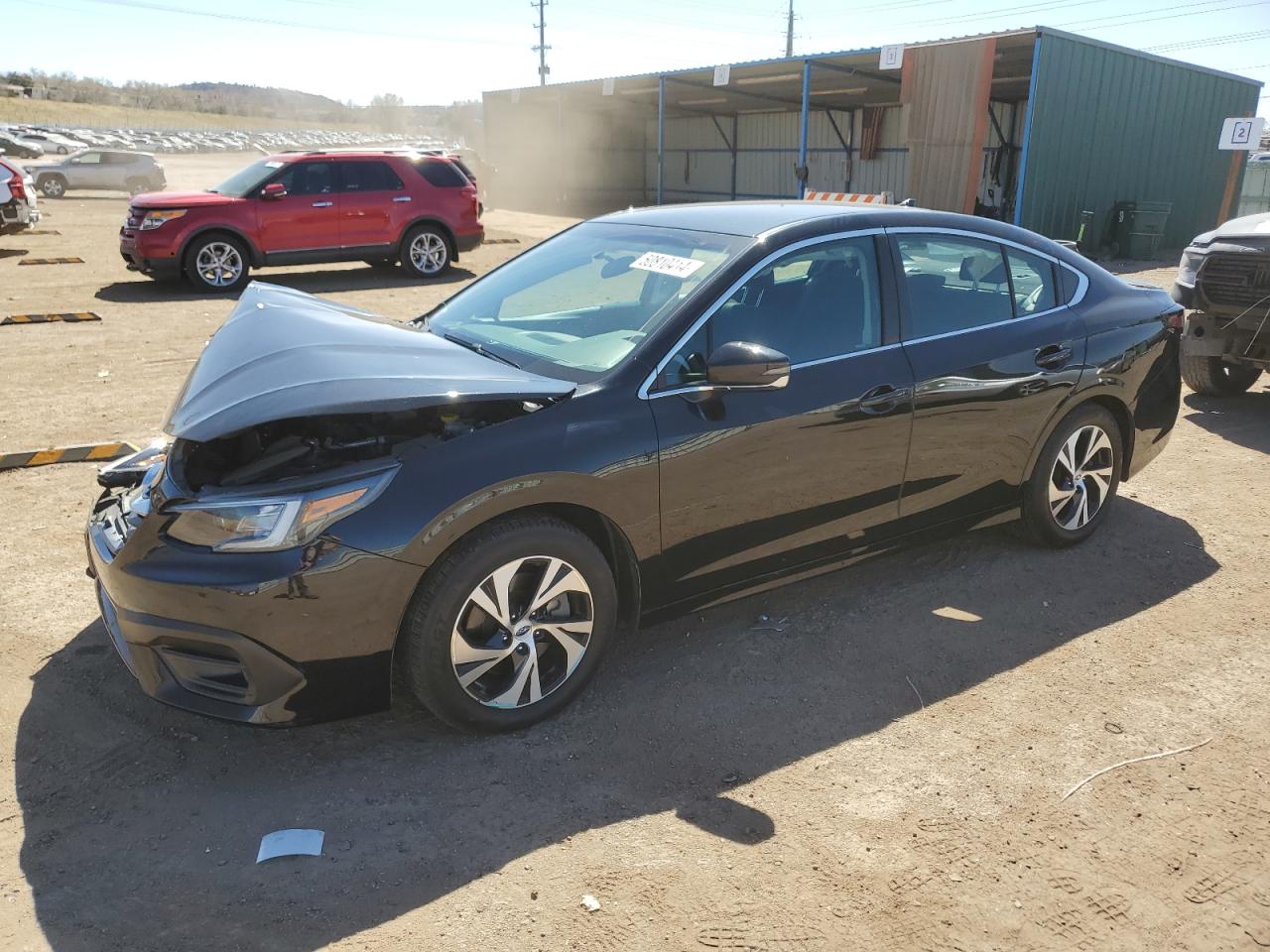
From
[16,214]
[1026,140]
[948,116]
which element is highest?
[948,116]

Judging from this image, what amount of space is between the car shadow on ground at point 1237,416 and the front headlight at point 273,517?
6.32 meters

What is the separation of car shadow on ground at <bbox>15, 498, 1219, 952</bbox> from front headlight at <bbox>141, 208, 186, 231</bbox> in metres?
10.2

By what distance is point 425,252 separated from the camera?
1477 cm

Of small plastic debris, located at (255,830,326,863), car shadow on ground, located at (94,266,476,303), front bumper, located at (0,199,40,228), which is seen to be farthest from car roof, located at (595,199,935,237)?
front bumper, located at (0,199,40,228)

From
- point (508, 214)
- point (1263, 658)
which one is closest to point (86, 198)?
point (508, 214)

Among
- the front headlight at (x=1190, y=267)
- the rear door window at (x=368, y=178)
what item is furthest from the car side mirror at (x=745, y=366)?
the rear door window at (x=368, y=178)

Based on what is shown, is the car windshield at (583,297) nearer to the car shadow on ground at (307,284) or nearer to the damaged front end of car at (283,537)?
the damaged front end of car at (283,537)

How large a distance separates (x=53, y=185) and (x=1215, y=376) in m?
33.3

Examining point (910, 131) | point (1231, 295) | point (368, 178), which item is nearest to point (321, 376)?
point (1231, 295)

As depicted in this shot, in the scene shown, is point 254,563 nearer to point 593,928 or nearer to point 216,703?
point 216,703

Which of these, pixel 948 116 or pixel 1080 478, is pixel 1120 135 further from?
pixel 1080 478

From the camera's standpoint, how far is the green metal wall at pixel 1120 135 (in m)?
18.0

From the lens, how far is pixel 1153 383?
500 cm

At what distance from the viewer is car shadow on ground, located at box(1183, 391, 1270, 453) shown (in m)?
7.02
